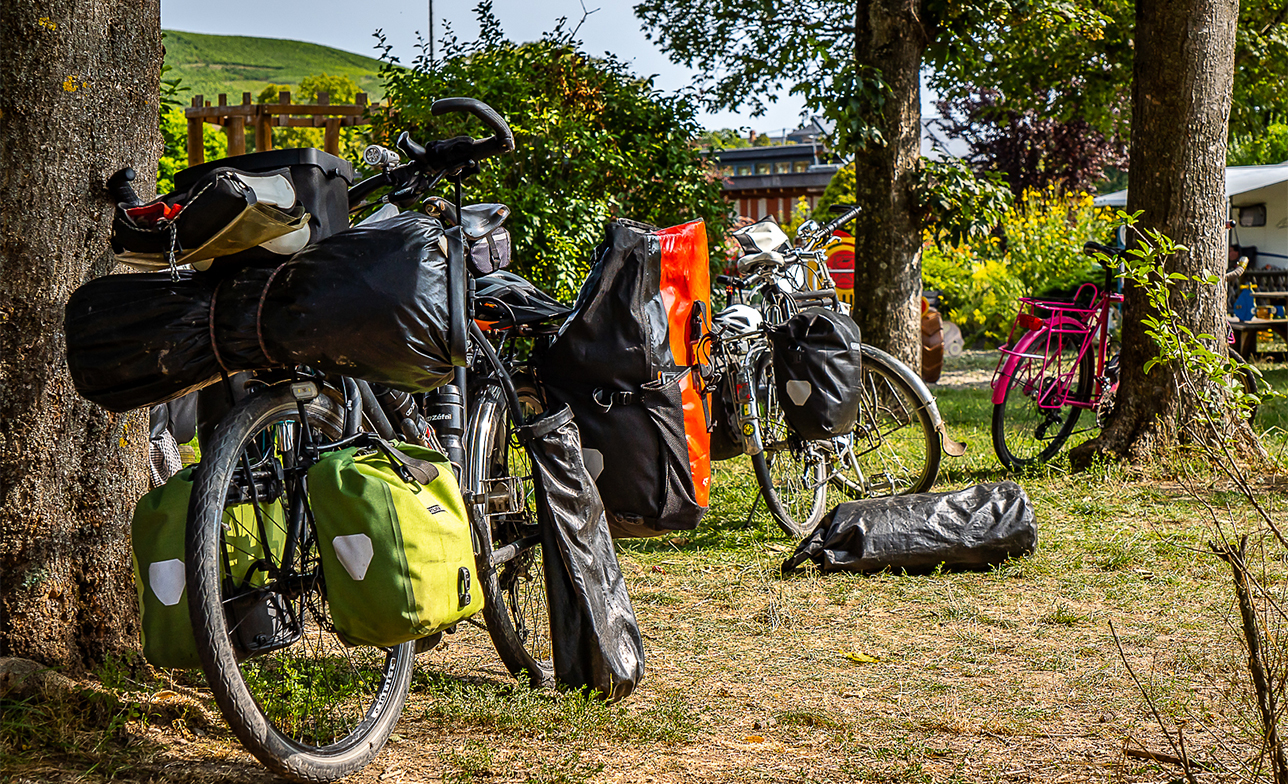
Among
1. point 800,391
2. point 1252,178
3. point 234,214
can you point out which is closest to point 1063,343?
point 800,391

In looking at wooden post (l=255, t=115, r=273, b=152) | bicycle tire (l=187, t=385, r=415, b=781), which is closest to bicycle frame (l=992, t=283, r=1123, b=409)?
bicycle tire (l=187, t=385, r=415, b=781)

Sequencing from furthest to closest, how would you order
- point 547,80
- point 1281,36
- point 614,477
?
1. point 1281,36
2. point 547,80
3. point 614,477

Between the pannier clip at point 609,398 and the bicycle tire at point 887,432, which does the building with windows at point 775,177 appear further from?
the pannier clip at point 609,398

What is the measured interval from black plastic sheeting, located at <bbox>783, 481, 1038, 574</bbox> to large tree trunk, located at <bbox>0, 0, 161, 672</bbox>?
2.53m

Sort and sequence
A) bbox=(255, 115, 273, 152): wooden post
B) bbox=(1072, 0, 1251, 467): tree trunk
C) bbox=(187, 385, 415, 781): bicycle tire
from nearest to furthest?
bbox=(187, 385, 415, 781): bicycle tire → bbox=(1072, 0, 1251, 467): tree trunk → bbox=(255, 115, 273, 152): wooden post

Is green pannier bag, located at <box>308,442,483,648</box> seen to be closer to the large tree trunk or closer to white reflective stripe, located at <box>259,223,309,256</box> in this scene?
white reflective stripe, located at <box>259,223,309,256</box>

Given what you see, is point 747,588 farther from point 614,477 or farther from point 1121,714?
point 1121,714

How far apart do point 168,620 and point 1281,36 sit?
35.8 ft

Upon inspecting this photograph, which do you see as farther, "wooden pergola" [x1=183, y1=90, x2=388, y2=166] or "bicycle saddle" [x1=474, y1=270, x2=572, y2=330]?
"wooden pergola" [x1=183, y1=90, x2=388, y2=166]

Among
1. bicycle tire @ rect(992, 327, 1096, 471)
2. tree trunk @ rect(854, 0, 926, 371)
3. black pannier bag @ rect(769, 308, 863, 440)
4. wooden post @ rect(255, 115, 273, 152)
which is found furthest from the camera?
wooden post @ rect(255, 115, 273, 152)

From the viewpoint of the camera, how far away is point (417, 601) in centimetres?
212

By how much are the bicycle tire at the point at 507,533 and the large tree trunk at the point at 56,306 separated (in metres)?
0.87

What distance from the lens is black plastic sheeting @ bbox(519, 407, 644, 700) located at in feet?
9.18

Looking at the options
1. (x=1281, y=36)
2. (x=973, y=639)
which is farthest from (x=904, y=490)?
(x=1281, y=36)
